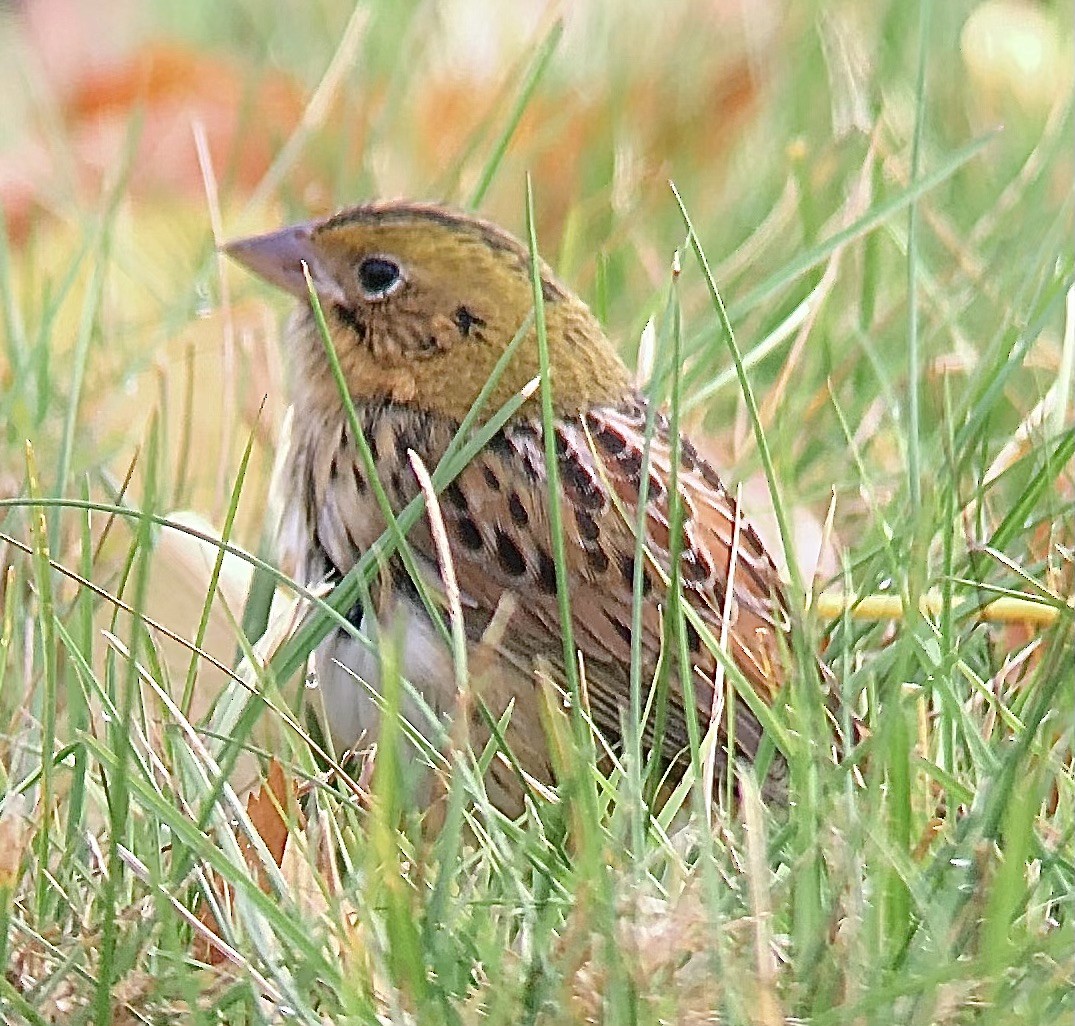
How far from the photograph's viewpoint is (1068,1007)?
116 cm

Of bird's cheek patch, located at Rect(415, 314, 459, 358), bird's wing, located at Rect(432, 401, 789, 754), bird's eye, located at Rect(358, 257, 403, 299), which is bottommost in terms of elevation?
bird's wing, located at Rect(432, 401, 789, 754)

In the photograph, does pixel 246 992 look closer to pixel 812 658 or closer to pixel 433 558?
pixel 812 658

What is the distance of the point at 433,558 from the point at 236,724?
16.6 inches

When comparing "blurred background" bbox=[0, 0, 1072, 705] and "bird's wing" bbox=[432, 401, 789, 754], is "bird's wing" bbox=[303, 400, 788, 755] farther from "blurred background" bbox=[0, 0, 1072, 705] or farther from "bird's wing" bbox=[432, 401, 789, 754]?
"blurred background" bbox=[0, 0, 1072, 705]

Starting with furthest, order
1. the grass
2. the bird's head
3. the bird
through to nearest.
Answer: the bird's head → the bird → the grass

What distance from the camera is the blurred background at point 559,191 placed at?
7.28 feet

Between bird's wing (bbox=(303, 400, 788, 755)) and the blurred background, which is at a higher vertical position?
the blurred background

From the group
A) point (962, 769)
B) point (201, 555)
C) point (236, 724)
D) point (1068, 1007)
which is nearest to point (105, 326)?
point (201, 555)

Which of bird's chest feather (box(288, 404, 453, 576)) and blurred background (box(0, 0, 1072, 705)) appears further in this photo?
blurred background (box(0, 0, 1072, 705))

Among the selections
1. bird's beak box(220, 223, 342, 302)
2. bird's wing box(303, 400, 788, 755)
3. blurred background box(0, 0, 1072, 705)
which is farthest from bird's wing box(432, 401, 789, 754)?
bird's beak box(220, 223, 342, 302)

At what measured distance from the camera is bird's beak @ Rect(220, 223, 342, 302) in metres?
2.04

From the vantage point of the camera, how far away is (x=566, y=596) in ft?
4.72

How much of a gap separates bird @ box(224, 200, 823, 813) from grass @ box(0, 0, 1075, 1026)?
67 millimetres

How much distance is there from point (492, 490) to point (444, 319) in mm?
196
